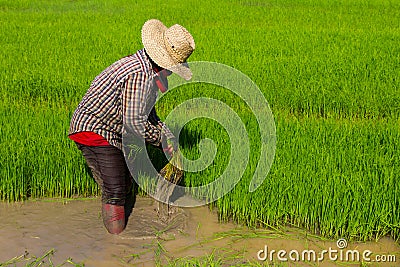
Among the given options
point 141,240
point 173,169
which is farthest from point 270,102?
point 141,240

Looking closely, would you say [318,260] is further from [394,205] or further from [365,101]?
[365,101]

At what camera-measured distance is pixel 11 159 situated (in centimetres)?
383

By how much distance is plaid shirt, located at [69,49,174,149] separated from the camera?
3.07 m

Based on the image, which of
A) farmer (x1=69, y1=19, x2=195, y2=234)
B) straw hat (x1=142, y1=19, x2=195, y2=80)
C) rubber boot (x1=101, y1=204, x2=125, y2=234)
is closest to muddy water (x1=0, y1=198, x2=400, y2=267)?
rubber boot (x1=101, y1=204, x2=125, y2=234)

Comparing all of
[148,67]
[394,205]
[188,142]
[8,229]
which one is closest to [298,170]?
[394,205]

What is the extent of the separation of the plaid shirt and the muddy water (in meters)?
0.53

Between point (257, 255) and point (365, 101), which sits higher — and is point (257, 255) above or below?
below

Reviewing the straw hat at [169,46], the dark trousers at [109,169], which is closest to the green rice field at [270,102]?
the dark trousers at [109,169]

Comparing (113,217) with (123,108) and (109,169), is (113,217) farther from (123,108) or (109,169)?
(123,108)

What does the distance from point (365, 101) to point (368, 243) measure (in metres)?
2.66

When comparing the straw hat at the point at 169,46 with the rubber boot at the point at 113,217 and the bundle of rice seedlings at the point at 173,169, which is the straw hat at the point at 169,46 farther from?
the rubber boot at the point at 113,217

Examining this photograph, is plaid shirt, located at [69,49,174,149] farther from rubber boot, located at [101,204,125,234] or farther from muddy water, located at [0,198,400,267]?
muddy water, located at [0,198,400,267]

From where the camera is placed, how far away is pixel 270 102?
18.9 feet

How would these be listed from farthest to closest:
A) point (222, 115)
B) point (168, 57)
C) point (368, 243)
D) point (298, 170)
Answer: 1. point (222, 115)
2. point (298, 170)
3. point (368, 243)
4. point (168, 57)
